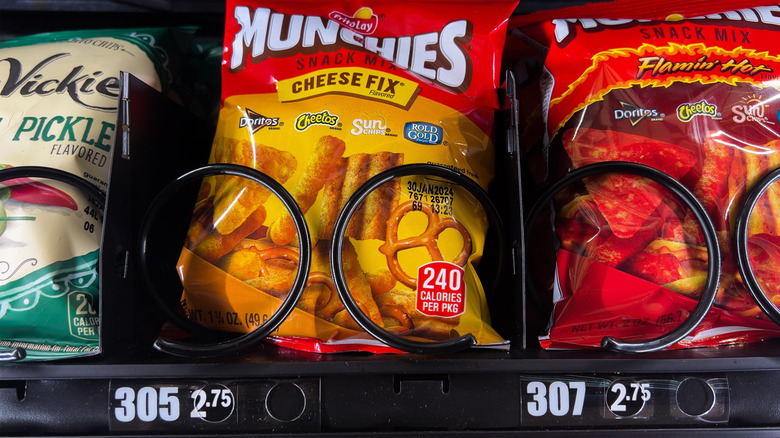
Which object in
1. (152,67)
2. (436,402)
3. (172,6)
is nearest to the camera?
(436,402)

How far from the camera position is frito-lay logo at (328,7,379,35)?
0.81m

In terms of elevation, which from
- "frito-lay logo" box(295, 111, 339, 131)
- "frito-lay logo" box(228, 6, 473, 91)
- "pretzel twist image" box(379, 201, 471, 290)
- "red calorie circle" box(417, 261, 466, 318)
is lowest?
"red calorie circle" box(417, 261, 466, 318)

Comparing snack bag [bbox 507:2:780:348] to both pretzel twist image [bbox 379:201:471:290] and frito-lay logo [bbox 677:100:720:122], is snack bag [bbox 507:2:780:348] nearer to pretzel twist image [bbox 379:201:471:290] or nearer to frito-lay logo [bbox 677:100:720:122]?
frito-lay logo [bbox 677:100:720:122]

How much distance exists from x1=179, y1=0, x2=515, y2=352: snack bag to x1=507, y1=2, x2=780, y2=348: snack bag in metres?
0.11

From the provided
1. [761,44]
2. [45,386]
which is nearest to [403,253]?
[45,386]

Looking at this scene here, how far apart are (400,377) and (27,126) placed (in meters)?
0.61

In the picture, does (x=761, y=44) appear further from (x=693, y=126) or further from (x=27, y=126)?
(x=27, y=126)

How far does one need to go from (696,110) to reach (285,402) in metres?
0.65

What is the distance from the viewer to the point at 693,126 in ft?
2.41

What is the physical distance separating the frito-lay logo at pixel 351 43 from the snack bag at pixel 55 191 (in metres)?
0.19

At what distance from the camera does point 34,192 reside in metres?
0.71

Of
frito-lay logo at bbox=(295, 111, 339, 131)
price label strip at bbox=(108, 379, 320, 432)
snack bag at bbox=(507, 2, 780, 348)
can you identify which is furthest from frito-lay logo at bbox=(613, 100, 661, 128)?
price label strip at bbox=(108, 379, 320, 432)

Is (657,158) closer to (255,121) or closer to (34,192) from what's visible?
(255,121)

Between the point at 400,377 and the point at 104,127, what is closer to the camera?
the point at 400,377
